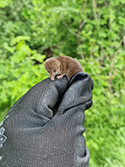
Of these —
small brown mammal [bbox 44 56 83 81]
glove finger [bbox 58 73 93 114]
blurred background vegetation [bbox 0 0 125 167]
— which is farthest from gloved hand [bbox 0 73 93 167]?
blurred background vegetation [bbox 0 0 125 167]

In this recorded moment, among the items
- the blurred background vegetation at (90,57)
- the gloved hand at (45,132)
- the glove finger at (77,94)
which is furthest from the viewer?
the blurred background vegetation at (90,57)

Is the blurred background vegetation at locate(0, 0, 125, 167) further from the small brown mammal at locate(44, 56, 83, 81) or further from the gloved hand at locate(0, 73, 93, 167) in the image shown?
the gloved hand at locate(0, 73, 93, 167)

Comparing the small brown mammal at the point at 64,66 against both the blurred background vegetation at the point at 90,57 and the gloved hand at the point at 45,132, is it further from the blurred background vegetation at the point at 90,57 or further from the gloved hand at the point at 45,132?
the blurred background vegetation at the point at 90,57

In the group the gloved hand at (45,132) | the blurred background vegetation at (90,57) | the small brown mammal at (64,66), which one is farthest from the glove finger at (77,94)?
the blurred background vegetation at (90,57)

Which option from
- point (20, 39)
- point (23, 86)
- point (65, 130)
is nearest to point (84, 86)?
point (65, 130)

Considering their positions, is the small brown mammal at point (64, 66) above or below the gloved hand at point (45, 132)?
above
